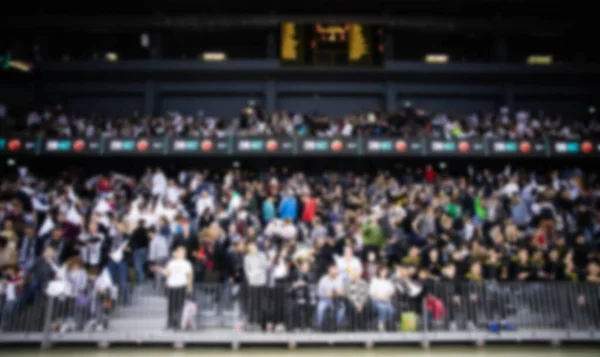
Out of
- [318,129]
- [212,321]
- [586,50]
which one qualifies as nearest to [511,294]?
[212,321]

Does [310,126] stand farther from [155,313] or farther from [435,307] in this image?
[155,313]

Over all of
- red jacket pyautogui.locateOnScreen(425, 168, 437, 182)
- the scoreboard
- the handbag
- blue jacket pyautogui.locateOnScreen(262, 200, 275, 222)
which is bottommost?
the handbag

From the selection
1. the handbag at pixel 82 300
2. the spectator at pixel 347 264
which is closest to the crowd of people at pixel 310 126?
the spectator at pixel 347 264

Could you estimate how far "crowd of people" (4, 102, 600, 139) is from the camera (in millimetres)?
20578

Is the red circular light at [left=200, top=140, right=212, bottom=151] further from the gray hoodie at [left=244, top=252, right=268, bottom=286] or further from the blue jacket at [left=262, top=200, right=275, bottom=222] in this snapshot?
the gray hoodie at [left=244, top=252, right=268, bottom=286]

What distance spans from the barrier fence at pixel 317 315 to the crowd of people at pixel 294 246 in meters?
0.04

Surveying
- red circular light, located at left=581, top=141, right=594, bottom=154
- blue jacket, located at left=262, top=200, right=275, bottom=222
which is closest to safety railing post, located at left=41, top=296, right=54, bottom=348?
blue jacket, located at left=262, top=200, right=275, bottom=222

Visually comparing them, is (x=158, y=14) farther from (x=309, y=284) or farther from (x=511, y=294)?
(x=511, y=294)

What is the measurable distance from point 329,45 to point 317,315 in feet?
55.5

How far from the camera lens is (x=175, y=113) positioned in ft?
79.6

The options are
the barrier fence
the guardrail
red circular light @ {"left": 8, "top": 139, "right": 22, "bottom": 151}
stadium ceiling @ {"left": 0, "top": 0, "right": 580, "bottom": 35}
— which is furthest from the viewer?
stadium ceiling @ {"left": 0, "top": 0, "right": 580, "bottom": 35}

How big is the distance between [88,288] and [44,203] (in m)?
6.35

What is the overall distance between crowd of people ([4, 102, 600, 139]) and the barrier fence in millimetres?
11267

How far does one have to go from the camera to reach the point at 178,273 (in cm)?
1004
